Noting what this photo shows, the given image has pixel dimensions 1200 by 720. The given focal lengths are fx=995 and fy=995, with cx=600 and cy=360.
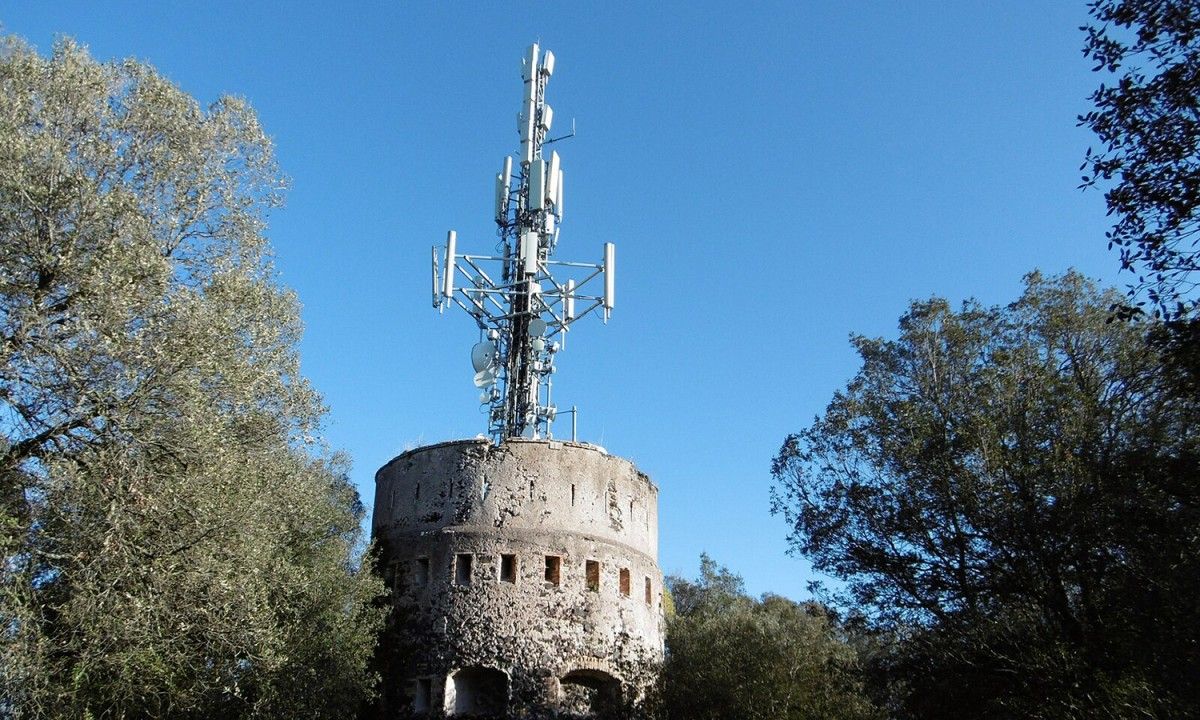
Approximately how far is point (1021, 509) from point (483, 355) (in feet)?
41.8

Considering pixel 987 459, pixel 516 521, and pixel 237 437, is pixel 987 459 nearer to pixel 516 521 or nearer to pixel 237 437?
pixel 516 521

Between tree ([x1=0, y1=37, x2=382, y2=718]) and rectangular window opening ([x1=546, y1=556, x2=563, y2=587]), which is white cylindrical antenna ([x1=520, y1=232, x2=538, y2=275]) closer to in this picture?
rectangular window opening ([x1=546, y1=556, x2=563, y2=587])

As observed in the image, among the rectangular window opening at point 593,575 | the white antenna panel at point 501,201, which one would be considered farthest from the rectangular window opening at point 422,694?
the white antenna panel at point 501,201

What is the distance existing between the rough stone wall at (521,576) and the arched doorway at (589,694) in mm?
27

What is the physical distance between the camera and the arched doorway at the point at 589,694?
754 inches

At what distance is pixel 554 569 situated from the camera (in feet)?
65.9

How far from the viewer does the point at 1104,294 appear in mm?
17938

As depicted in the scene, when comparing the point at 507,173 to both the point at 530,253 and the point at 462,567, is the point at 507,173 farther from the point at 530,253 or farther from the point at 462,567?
the point at 462,567

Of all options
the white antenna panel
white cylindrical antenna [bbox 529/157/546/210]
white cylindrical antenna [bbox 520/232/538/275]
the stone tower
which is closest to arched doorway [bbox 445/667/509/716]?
the stone tower

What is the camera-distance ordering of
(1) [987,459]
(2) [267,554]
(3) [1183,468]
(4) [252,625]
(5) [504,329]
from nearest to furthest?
(3) [1183,468] < (4) [252,625] < (2) [267,554] < (1) [987,459] < (5) [504,329]

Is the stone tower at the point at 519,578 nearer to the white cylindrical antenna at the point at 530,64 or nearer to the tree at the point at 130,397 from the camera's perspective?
the tree at the point at 130,397

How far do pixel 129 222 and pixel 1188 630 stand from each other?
42.1 ft

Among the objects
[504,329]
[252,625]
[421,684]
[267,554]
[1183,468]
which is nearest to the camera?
[1183,468]

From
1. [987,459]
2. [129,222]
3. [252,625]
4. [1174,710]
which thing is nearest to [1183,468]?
[1174,710]
